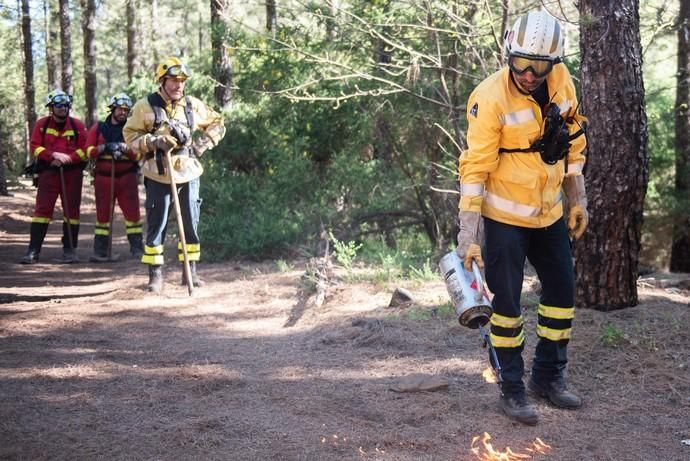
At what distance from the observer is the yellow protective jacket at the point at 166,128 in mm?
7965

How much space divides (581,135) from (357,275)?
4.22 meters

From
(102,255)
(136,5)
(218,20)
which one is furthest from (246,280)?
(136,5)

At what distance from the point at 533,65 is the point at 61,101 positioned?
811cm

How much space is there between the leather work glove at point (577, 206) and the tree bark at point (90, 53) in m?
18.3

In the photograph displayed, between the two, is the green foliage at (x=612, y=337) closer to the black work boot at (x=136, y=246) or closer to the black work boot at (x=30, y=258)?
the black work boot at (x=136, y=246)

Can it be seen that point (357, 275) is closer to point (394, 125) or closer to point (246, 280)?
point (246, 280)

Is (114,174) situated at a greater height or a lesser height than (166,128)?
lesser

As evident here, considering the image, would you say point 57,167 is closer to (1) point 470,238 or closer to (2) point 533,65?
(1) point 470,238

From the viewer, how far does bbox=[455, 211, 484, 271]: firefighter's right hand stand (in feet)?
14.0

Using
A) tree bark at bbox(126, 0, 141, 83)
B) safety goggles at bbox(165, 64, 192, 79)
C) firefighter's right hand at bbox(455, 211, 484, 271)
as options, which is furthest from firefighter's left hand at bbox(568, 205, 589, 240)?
tree bark at bbox(126, 0, 141, 83)

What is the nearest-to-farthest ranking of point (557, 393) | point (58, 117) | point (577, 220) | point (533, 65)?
point (533, 65) → point (557, 393) → point (577, 220) → point (58, 117)

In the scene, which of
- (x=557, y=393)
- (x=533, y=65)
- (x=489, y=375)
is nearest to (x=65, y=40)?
(x=489, y=375)

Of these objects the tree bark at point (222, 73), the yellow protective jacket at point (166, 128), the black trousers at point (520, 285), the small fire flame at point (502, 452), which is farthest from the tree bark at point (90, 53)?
the small fire flame at point (502, 452)

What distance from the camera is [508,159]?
4.30 meters
